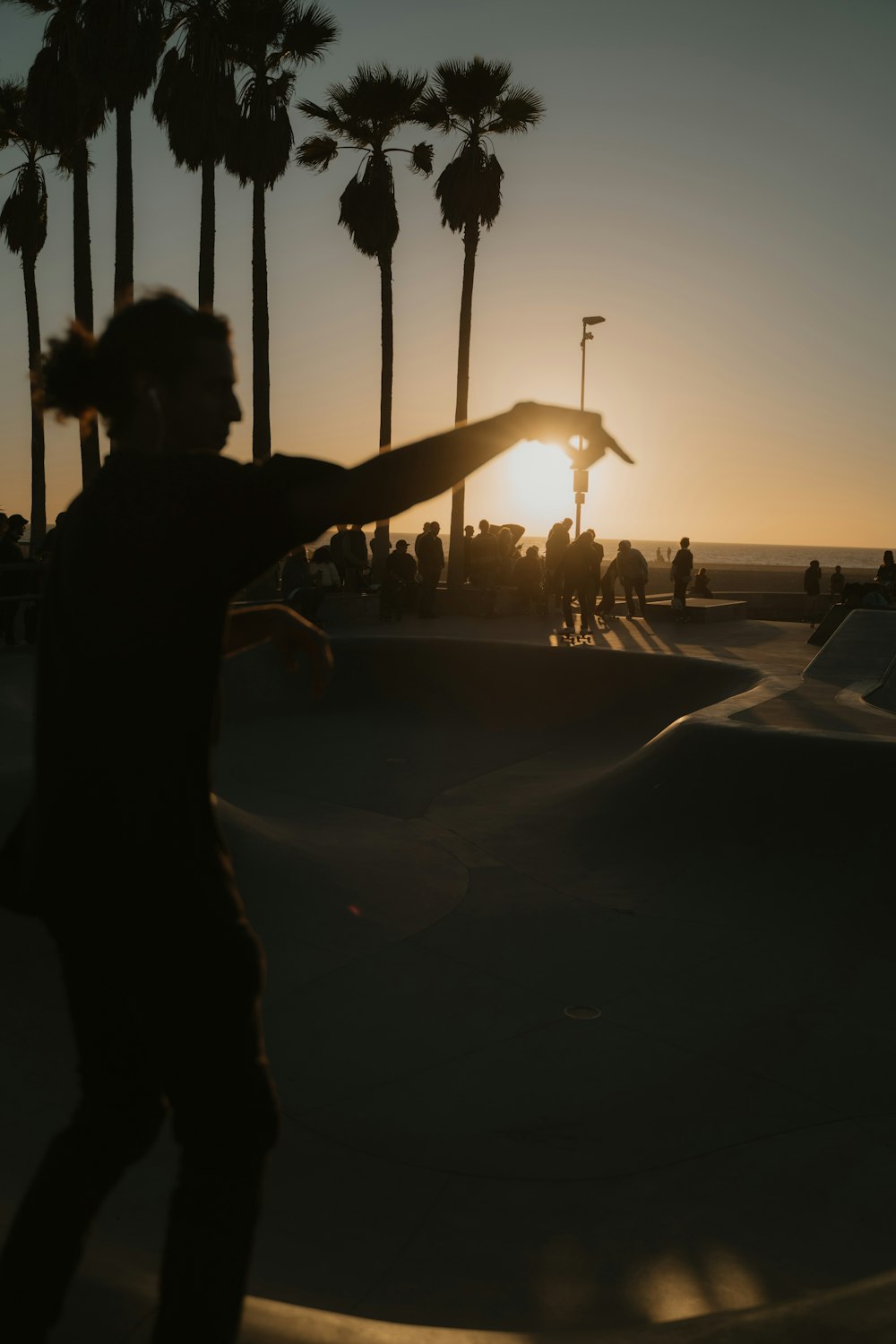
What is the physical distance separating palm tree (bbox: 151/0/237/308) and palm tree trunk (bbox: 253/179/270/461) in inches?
41.7

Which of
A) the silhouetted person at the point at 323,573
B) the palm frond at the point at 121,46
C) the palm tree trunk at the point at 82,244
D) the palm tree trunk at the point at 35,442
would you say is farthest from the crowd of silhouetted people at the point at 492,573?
the palm tree trunk at the point at 35,442

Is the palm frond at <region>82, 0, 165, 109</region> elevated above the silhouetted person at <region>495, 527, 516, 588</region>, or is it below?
above

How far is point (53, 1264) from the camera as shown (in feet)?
5.37

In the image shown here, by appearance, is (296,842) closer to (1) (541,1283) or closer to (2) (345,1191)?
(2) (345,1191)

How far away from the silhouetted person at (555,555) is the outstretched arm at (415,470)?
16923 millimetres

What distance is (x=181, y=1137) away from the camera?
5.41 feet

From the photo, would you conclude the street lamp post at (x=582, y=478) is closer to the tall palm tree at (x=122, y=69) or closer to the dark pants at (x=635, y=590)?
the dark pants at (x=635, y=590)

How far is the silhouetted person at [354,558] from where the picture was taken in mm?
20281

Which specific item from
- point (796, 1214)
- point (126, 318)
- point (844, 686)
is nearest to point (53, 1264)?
point (126, 318)

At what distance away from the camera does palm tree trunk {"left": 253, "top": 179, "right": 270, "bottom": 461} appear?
23.0 m

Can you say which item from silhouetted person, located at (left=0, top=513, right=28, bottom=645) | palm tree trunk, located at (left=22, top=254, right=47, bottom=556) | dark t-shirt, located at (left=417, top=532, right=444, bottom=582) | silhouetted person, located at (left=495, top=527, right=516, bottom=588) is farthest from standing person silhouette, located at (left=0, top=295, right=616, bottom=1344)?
palm tree trunk, located at (left=22, top=254, right=47, bottom=556)

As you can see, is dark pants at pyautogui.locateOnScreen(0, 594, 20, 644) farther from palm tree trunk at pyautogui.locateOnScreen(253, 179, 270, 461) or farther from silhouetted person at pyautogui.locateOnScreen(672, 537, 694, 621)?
silhouetted person at pyautogui.locateOnScreen(672, 537, 694, 621)

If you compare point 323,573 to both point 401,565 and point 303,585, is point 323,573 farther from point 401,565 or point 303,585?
point 401,565

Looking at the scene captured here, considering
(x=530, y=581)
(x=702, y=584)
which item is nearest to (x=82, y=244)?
(x=530, y=581)
